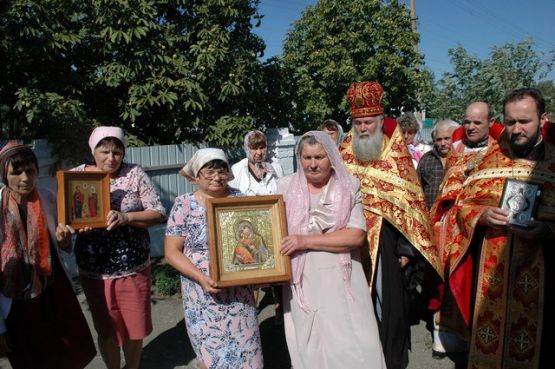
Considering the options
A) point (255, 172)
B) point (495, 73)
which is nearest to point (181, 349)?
point (255, 172)

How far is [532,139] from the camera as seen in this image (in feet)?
10.2

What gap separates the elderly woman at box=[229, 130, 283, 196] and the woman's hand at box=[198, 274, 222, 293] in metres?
2.79

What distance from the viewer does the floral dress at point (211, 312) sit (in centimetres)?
294

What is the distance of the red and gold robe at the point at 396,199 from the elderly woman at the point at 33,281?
2.03m

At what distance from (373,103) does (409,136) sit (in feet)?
10.6

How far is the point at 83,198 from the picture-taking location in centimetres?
307

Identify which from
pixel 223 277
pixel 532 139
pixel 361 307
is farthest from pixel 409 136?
pixel 223 277

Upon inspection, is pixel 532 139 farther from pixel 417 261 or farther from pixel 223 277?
pixel 223 277

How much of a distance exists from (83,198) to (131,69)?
4949 mm

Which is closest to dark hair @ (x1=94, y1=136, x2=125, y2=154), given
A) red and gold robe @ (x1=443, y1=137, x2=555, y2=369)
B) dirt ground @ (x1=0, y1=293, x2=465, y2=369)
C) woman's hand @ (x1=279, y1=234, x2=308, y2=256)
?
woman's hand @ (x1=279, y1=234, x2=308, y2=256)

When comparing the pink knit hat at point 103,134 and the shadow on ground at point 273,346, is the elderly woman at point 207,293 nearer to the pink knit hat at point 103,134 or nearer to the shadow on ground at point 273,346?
the pink knit hat at point 103,134

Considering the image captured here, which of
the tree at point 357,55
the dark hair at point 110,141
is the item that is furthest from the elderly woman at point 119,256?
the tree at point 357,55

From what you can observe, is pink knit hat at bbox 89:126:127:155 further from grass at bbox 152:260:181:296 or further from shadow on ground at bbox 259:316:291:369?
grass at bbox 152:260:181:296

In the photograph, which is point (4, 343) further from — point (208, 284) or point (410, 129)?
point (410, 129)
